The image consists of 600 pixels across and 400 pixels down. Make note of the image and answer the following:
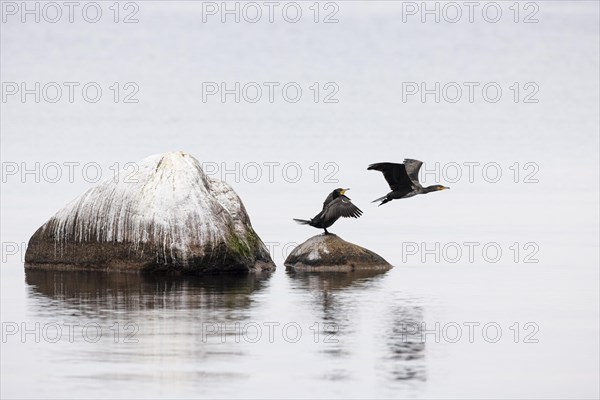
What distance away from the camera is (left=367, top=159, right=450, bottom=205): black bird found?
37625 mm

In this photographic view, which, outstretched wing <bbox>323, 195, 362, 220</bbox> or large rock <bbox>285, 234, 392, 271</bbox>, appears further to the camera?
large rock <bbox>285, 234, 392, 271</bbox>

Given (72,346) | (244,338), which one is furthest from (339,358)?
(72,346)

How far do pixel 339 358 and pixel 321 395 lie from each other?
3215 millimetres

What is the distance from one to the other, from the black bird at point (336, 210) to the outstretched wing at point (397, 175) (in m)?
2.04

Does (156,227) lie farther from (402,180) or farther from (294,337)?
(294,337)

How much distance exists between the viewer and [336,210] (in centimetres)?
4056

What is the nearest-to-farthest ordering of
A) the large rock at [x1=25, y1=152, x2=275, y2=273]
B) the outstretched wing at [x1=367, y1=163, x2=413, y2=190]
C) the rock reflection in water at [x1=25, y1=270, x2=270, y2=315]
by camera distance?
the rock reflection in water at [x1=25, y1=270, x2=270, y2=315], the outstretched wing at [x1=367, y1=163, x2=413, y2=190], the large rock at [x1=25, y1=152, x2=275, y2=273]

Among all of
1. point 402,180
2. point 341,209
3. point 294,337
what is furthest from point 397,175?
point 294,337

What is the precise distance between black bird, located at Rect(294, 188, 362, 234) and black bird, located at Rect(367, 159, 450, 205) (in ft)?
6.43

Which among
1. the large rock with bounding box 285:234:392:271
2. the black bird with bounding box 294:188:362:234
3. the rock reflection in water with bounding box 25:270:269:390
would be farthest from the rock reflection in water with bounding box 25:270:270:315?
the black bird with bounding box 294:188:362:234

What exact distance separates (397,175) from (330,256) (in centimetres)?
373

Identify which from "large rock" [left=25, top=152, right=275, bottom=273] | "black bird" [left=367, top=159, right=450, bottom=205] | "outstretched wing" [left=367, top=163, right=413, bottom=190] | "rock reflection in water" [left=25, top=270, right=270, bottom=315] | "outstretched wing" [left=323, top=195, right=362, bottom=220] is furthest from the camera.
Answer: "outstretched wing" [left=323, top=195, right=362, bottom=220]

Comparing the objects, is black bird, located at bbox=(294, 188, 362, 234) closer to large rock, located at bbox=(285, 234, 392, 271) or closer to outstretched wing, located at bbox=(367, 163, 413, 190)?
large rock, located at bbox=(285, 234, 392, 271)

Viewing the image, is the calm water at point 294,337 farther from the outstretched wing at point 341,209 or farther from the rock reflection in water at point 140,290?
the outstretched wing at point 341,209
